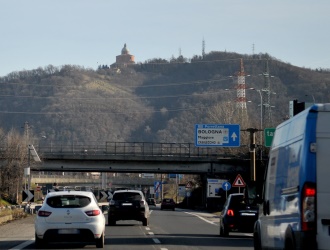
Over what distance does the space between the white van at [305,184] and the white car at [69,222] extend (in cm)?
898

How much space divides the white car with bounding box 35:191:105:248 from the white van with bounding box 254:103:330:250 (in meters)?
A: 8.98

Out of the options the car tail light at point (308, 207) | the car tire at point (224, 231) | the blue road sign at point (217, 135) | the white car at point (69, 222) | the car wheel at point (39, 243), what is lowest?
the car tire at point (224, 231)

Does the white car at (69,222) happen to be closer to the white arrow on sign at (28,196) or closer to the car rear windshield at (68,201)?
the car rear windshield at (68,201)

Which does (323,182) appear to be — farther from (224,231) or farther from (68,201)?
(224,231)

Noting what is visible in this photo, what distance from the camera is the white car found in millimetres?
21812

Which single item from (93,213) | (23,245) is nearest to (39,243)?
(23,245)

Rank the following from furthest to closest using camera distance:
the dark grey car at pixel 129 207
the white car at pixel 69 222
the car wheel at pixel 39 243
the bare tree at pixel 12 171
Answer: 1. the bare tree at pixel 12 171
2. the dark grey car at pixel 129 207
3. the car wheel at pixel 39 243
4. the white car at pixel 69 222

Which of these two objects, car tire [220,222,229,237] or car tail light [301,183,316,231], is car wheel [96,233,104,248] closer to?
car tire [220,222,229,237]

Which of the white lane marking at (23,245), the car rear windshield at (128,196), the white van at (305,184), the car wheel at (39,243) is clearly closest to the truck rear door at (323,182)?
the white van at (305,184)

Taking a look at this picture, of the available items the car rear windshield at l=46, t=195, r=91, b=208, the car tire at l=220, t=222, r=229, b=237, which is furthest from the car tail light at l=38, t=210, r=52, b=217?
the car tire at l=220, t=222, r=229, b=237

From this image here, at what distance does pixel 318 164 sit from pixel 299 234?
1056mm

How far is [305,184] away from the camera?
460 inches

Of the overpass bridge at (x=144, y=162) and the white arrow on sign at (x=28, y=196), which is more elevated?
the overpass bridge at (x=144, y=162)

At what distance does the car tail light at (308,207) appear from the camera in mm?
11547
